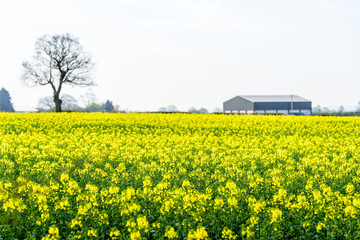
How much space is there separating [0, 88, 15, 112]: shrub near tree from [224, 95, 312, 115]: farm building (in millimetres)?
83536

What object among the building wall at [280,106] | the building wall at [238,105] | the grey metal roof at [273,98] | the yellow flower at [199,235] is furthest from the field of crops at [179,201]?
the grey metal roof at [273,98]

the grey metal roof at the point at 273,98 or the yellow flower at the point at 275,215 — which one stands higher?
the grey metal roof at the point at 273,98

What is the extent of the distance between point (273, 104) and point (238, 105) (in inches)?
397

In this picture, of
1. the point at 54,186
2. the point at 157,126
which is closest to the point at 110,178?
the point at 54,186

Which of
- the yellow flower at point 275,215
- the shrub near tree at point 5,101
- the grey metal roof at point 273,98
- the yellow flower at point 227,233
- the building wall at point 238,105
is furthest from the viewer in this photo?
the shrub near tree at point 5,101

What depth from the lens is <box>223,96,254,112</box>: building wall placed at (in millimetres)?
99412

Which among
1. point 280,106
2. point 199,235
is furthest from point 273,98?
point 199,235

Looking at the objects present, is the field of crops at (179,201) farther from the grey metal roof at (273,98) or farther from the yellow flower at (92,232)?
the grey metal roof at (273,98)

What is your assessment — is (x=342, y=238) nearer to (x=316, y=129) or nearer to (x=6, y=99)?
(x=316, y=129)

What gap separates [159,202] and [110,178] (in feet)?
10.6

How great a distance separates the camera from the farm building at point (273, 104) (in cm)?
9759

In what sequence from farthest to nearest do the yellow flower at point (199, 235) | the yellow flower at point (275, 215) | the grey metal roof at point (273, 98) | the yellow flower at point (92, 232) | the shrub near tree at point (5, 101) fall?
the shrub near tree at point (5, 101), the grey metal roof at point (273, 98), the yellow flower at point (275, 215), the yellow flower at point (92, 232), the yellow flower at point (199, 235)

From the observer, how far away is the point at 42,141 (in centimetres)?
1867

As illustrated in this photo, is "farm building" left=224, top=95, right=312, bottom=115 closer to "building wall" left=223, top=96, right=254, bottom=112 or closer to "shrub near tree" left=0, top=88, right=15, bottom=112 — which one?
"building wall" left=223, top=96, right=254, bottom=112
